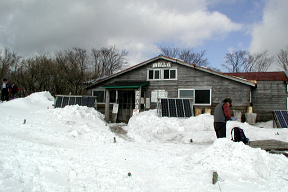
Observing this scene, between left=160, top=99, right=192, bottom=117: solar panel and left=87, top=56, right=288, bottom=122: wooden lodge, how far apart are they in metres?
1.14

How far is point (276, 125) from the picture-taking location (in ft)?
49.9

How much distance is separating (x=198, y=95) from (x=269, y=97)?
5.93 meters

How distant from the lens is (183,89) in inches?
703

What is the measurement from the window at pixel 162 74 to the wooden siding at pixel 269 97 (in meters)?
6.58

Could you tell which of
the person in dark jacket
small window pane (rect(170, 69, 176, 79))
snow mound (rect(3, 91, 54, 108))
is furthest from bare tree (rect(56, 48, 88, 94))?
the person in dark jacket

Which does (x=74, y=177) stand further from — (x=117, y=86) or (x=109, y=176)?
(x=117, y=86)

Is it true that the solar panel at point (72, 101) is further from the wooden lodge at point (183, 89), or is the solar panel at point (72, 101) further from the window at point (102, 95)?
the window at point (102, 95)

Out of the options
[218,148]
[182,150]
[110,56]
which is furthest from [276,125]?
[110,56]

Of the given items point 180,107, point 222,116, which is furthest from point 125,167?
point 180,107

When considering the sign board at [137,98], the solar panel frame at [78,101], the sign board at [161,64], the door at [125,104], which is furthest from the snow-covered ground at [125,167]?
the sign board at [161,64]

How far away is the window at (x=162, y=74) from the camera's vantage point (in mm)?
18328

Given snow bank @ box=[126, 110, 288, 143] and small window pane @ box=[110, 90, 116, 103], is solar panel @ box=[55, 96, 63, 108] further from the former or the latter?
snow bank @ box=[126, 110, 288, 143]

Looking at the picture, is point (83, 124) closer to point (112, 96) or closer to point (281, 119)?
point (112, 96)

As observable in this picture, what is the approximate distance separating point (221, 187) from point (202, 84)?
13.0 metres
